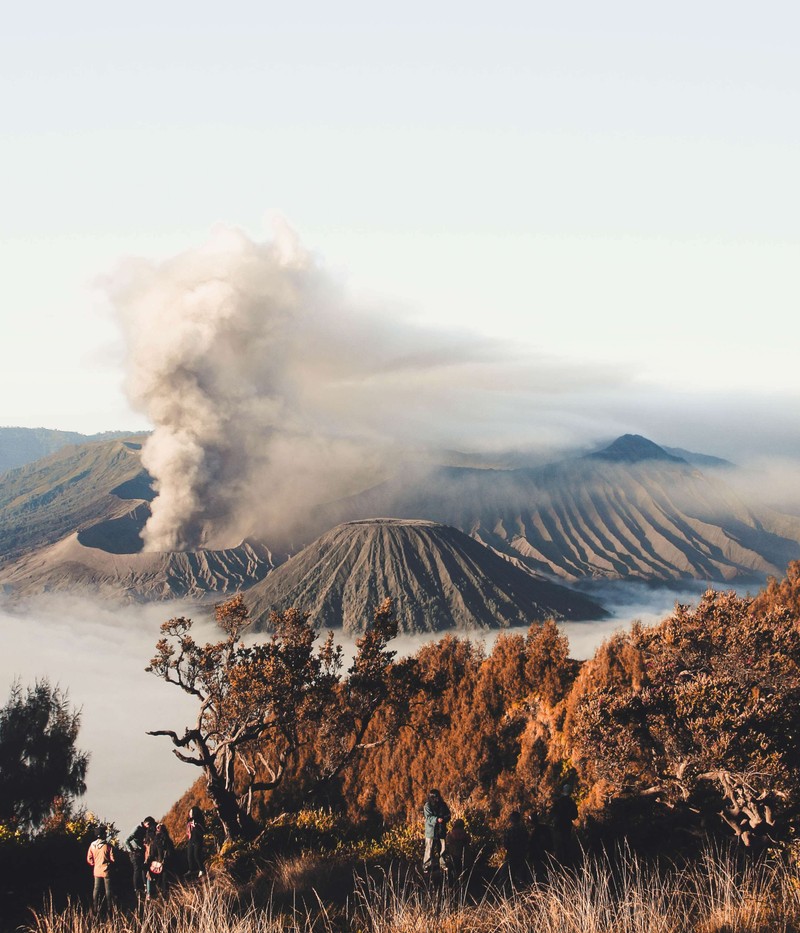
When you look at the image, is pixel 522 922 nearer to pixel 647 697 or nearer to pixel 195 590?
pixel 647 697

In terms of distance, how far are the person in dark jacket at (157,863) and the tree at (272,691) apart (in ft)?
16.8

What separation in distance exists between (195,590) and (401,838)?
15701cm

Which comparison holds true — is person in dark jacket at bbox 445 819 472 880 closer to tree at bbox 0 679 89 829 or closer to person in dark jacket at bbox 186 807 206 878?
person in dark jacket at bbox 186 807 206 878

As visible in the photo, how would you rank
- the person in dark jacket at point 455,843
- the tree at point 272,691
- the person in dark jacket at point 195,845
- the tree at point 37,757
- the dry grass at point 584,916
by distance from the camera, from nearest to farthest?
the dry grass at point 584,916, the person in dark jacket at point 455,843, the person in dark jacket at point 195,845, the tree at point 272,691, the tree at point 37,757

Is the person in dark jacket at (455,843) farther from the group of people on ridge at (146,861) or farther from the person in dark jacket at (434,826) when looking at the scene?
the group of people on ridge at (146,861)

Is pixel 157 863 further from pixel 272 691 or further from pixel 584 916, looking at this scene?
pixel 584 916

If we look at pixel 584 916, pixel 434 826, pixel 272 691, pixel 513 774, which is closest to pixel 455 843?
pixel 434 826

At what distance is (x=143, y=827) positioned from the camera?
12.6 meters

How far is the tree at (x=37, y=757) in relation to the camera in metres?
34.2

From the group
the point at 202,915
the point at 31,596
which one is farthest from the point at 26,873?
the point at 31,596

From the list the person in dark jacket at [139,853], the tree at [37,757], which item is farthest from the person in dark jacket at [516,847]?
the tree at [37,757]

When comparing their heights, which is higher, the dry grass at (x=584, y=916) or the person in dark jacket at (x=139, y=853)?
→ the dry grass at (x=584, y=916)

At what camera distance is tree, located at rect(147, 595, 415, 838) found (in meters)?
18.4

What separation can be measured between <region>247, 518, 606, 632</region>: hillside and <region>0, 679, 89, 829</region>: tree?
73.5 m
